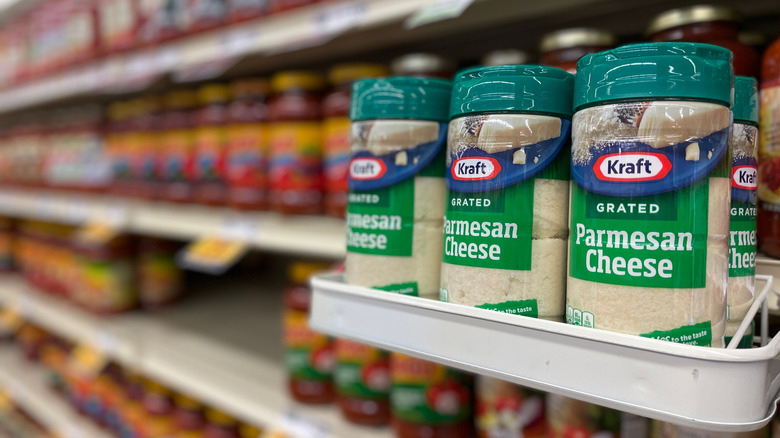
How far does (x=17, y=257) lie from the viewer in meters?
2.87

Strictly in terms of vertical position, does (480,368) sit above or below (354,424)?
above

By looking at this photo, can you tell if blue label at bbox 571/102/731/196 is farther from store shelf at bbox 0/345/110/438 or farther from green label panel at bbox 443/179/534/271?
store shelf at bbox 0/345/110/438

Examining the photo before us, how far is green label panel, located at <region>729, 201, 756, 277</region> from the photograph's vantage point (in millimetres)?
509

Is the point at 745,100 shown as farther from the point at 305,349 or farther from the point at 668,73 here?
the point at 305,349

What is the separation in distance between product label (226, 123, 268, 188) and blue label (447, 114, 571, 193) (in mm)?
874

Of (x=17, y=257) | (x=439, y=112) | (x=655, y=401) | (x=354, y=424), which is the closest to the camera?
(x=655, y=401)

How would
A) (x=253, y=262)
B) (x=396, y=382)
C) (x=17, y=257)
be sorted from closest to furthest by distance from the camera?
(x=396, y=382) < (x=253, y=262) < (x=17, y=257)

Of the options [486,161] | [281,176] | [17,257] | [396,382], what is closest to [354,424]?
[396,382]

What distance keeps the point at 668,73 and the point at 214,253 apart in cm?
105

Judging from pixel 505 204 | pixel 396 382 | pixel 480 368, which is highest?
pixel 505 204

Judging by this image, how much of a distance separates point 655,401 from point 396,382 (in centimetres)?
66

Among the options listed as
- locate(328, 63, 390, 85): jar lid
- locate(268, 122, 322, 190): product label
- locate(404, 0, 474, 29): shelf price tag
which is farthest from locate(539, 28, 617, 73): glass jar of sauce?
locate(268, 122, 322, 190): product label

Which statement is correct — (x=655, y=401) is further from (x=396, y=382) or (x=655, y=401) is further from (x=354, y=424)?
(x=354, y=424)

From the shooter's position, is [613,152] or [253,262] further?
[253,262]
